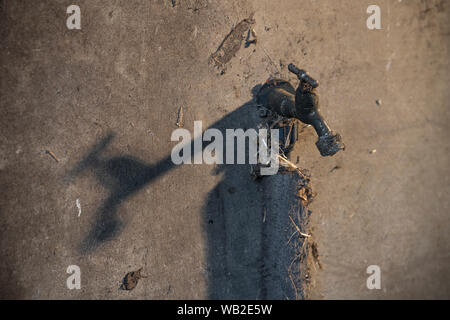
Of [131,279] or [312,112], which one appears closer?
[312,112]

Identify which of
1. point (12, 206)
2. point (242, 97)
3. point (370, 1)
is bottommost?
point (12, 206)

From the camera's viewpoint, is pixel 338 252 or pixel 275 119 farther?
pixel 338 252

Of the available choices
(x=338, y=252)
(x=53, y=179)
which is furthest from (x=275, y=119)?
(x=53, y=179)

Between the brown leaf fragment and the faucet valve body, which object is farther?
the brown leaf fragment

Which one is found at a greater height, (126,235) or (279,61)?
(279,61)

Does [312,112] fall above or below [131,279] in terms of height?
above

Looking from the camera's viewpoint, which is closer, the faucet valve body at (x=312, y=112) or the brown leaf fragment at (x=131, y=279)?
the faucet valve body at (x=312, y=112)

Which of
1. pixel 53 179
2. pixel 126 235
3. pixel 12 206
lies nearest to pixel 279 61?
pixel 126 235

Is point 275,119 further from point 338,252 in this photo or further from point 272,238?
point 338,252

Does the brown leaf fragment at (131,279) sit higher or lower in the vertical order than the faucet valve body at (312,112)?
lower

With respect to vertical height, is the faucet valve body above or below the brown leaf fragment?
above
